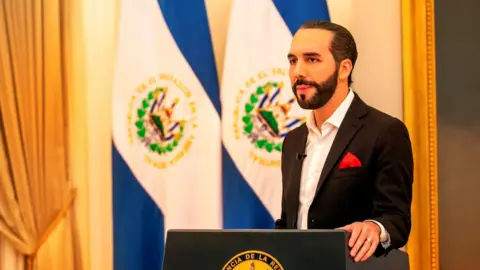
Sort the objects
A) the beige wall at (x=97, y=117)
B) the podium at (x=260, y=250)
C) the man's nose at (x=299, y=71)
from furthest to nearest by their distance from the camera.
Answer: the beige wall at (x=97, y=117)
the man's nose at (x=299, y=71)
the podium at (x=260, y=250)

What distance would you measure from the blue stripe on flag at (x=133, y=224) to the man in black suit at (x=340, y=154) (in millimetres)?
1058

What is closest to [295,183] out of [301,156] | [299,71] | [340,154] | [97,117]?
[301,156]

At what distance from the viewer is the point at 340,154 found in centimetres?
155

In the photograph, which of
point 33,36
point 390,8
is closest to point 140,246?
point 33,36

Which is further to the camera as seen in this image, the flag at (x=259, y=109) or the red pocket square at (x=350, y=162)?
the flag at (x=259, y=109)

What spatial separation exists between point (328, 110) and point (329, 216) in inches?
11.5

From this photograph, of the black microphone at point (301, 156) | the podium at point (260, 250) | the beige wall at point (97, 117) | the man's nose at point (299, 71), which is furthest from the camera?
the beige wall at point (97, 117)

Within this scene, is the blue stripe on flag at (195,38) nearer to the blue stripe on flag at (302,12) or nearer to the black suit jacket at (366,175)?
the blue stripe on flag at (302,12)

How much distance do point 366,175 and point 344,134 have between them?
0.12 metres

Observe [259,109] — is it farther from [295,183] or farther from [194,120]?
[295,183]

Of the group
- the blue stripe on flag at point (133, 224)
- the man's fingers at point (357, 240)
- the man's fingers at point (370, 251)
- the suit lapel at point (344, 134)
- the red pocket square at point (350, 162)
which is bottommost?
the blue stripe on flag at point (133, 224)

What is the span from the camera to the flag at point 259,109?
102 inches

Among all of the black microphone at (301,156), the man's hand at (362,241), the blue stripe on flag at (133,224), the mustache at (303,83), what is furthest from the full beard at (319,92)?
the blue stripe on flag at (133,224)

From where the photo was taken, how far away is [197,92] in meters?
2.66
